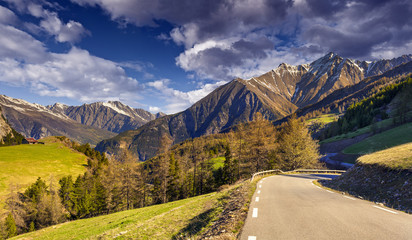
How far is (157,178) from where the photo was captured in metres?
53.5

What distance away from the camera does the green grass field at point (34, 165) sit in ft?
188

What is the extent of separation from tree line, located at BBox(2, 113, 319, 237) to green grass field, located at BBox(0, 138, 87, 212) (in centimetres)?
630

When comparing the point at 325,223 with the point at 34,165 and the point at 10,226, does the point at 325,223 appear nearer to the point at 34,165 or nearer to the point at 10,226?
the point at 10,226

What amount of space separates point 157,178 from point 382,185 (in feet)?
160

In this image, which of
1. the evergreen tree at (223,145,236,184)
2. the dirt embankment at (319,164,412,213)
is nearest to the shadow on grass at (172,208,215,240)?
the dirt embankment at (319,164,412,213)

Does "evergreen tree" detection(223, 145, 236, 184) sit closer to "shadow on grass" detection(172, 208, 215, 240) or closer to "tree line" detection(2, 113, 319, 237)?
"tree line" detection(2, 113, 319, 237)

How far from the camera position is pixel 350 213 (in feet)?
29.8

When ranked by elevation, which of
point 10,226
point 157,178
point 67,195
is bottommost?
point 10,226

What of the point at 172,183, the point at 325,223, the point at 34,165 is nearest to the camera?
the point at 325,223

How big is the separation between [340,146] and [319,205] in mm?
111541

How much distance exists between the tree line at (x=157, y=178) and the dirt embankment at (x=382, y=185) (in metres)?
24.3

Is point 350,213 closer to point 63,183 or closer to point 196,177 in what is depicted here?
point 196,177

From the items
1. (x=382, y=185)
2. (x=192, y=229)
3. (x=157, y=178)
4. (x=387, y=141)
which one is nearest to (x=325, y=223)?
(x=192, y=229)

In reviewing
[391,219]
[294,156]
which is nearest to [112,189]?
[294,156]
